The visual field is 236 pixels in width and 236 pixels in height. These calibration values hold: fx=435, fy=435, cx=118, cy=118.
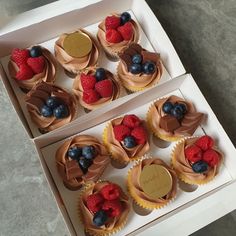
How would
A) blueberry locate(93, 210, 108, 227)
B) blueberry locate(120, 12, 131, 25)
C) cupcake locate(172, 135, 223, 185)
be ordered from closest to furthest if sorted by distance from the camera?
1. blueberry locate(93, 210, 108, 227)
2. cupcake locate(172, 135, 223, 185)
3. blueberry locate(120, 12, 131, 25)

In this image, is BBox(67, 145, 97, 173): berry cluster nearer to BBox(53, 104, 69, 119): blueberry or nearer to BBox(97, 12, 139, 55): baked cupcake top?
BBox(53, 104, 69, 119): blueberry

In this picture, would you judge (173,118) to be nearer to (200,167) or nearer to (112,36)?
(200,167)

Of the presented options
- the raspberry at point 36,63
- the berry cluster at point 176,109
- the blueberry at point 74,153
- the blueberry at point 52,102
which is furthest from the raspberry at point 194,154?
the raspberry at point 36,63

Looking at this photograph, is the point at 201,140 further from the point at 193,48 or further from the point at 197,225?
the point at 193,48

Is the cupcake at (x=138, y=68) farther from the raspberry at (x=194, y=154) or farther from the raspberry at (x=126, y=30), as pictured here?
the raspberry at (x=194, y=154)

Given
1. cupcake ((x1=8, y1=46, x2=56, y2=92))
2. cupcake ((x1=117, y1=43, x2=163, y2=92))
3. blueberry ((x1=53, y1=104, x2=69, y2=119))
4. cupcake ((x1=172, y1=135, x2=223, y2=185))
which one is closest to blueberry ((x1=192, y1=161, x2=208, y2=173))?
cupcake ((x1=172, y1=135, x2=223, y2=185))

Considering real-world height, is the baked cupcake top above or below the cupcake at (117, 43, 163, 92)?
above

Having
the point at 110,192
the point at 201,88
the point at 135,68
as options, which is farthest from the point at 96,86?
the point at 201,88
